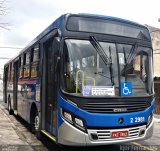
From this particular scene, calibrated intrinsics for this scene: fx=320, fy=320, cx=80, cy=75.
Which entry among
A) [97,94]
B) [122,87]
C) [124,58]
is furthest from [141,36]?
[97,94]

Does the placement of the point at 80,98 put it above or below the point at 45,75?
below

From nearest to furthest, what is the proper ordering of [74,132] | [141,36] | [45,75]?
[74,132] → [141,36] → [45,75]

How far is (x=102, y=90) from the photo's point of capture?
677 cm

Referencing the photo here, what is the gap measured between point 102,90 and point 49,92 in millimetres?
1789

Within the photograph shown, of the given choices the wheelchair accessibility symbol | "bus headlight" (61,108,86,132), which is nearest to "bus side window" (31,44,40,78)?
"bus headlight" (61,108,86,132)

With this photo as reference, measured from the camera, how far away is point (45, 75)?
8352 mm

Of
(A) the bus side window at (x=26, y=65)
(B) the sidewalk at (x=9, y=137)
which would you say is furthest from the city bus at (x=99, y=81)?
(A) the bus side window at (x=26, y=65)

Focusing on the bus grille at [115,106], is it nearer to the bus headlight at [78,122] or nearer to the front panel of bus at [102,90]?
the front panel of bus at [102,90]

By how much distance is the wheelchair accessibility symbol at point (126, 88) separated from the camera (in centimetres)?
696

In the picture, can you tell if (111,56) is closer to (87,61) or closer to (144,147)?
(87,61)

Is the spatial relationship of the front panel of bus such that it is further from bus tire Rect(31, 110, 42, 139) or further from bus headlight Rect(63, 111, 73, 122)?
bus tire Rect(31, 110, 42, 139)

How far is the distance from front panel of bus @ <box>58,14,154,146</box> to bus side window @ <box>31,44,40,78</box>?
2452mm

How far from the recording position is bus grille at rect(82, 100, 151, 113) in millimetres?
6637

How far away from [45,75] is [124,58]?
2252 millimetres
